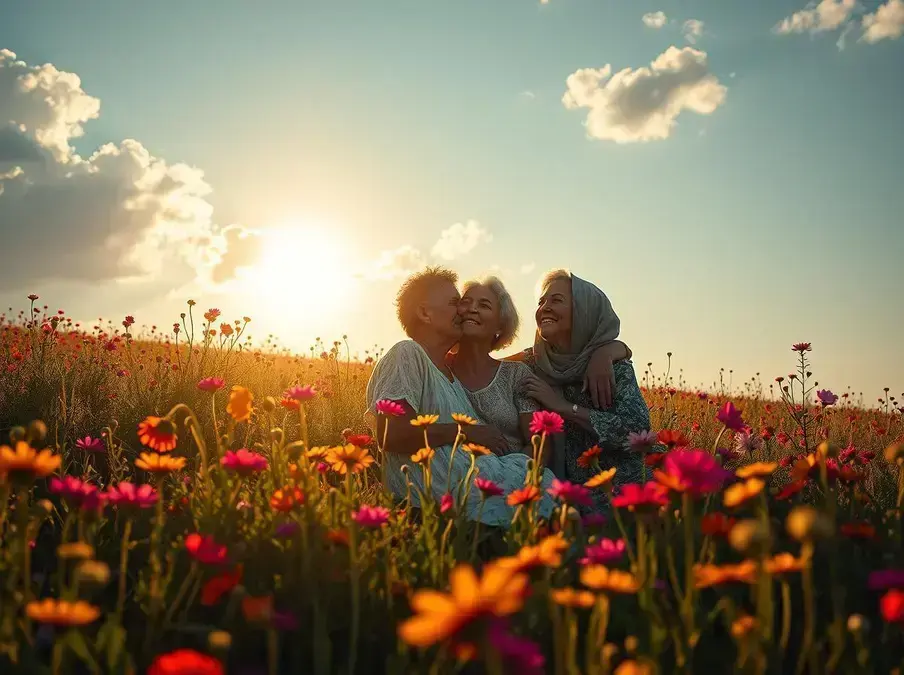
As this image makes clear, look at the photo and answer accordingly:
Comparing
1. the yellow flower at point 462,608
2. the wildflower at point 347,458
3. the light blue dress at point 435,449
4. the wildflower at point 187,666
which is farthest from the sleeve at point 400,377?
the yellow flower at point 462,608

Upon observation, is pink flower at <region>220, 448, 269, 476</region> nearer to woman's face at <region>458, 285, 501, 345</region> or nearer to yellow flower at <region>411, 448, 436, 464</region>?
yellow flower at <region>411, 448, 436, 464</region>

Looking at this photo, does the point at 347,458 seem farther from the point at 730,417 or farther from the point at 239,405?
the point at 730,417

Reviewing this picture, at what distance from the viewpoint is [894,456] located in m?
1.99

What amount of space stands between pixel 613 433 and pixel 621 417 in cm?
11

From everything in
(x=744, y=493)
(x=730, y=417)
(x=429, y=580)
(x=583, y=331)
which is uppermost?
(x=583, y=331)

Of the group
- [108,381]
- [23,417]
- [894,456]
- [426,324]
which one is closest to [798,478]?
[894,456]

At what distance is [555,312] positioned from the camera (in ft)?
14.6

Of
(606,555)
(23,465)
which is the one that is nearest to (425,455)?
(606,555)

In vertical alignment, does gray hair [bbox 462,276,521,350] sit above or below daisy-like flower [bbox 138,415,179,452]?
above

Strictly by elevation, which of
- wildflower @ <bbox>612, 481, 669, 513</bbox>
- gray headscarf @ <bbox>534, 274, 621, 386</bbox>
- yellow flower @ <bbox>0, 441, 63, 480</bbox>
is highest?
gray headscarf @ <bbox>534, 274, 621, 386</bbox>

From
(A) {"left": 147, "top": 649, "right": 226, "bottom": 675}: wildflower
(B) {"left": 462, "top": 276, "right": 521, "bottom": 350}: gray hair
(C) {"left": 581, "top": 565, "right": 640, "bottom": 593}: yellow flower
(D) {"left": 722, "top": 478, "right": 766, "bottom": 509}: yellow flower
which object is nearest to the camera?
(A) {"left": 147, "top": 649, "right": 226, "bottom": 675}: wildflower

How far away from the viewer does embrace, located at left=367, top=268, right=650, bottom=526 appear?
4.01 meters

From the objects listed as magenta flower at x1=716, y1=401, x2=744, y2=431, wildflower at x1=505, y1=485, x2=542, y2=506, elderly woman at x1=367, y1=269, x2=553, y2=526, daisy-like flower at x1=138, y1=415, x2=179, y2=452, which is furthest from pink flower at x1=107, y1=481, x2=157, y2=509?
magenta flower at x1=716, y1=401, x2=744, y2=431

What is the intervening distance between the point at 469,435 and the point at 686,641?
2.36 meters
